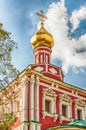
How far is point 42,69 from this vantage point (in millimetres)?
20484

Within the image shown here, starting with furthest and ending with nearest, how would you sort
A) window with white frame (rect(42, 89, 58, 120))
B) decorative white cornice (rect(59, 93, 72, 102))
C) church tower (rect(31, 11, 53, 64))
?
church tower (rect(31, 11, 53, 64)), decorative white cornice (rect(59, 93, 72, 102)), window with white frame (rect(42, 89, 58, 120))

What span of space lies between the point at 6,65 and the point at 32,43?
11846 millimetres

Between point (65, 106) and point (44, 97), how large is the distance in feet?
6.84

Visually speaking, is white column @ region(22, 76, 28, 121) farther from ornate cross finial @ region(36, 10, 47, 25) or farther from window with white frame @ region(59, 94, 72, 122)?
ornate cross finial @ region(36, 10, 47, 25)

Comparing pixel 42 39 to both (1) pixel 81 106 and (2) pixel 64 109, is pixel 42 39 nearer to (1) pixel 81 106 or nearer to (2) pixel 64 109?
(2) pixel 64 109

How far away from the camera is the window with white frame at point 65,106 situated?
19.5 meters

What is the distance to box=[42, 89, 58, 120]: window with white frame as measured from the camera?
18667mm

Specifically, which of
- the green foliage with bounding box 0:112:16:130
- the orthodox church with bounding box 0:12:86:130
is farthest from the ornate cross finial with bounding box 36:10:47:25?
the green foliage with bounding box 0:112:16:130

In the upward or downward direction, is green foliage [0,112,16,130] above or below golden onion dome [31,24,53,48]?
below

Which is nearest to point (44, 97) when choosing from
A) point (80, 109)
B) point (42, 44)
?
point (80, 109)

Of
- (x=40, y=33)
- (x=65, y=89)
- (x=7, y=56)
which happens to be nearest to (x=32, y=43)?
(x=40, y=33)

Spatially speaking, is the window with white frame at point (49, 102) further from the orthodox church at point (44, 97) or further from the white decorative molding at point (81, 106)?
the white decorative molding at point (81, 106)

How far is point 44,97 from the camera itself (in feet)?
61.2

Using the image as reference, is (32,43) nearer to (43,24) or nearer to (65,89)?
(43,24)
